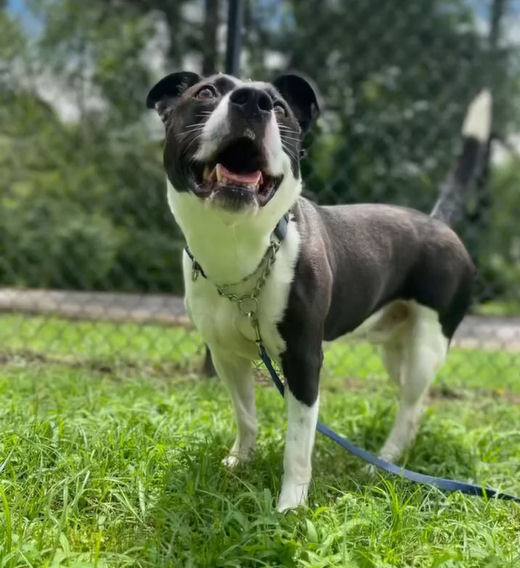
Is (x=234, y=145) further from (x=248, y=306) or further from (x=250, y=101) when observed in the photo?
(x=248, y=306)

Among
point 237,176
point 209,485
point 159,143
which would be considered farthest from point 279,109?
point 159,143

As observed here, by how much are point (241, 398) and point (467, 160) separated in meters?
1.80

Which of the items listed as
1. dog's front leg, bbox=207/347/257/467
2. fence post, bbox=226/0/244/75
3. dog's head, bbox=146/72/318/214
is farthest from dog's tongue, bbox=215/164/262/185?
fence post, bbox=226/0/244/75

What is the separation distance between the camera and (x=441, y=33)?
11617mm

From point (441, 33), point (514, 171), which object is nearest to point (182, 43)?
point (514, 171)

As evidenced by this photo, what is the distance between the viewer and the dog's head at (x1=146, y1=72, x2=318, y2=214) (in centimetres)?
185

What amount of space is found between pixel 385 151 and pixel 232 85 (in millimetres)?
9155

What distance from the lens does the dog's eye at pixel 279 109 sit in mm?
2064

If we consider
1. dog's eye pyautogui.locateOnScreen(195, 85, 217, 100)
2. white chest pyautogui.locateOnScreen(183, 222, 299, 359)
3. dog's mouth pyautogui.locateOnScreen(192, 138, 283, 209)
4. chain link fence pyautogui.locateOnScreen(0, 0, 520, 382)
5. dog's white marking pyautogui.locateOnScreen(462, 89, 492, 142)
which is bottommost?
chain link fence pyautogui.locateOnScreen(0, 0, 520, 382)

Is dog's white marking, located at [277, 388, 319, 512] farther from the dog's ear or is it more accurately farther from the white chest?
the dog's ear

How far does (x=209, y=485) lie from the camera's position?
2207 millimetres

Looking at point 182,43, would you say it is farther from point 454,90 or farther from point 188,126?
point 454,90

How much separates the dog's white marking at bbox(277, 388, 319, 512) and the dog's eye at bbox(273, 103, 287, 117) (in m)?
0.89

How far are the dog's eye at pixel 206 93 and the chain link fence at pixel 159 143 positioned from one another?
1.37 meters
